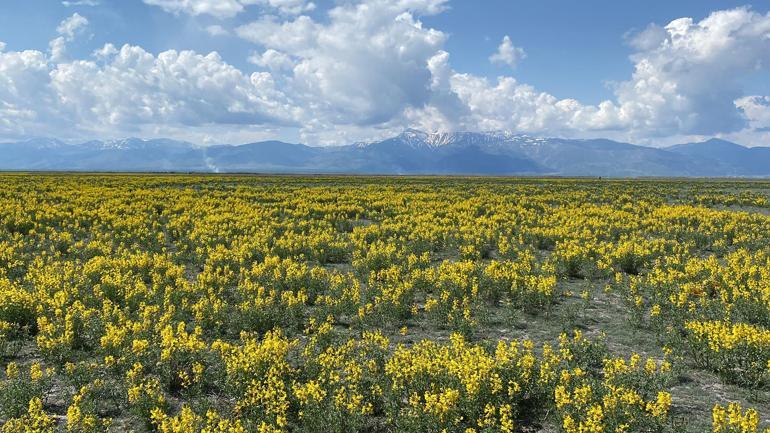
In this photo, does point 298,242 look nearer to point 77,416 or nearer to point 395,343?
point 395,343

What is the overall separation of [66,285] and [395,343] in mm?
8797

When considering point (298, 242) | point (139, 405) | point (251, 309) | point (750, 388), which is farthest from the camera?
point (298, 242)

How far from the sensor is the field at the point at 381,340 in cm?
650

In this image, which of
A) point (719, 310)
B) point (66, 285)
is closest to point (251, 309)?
point (66, 285)

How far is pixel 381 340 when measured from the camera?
8.63 metres

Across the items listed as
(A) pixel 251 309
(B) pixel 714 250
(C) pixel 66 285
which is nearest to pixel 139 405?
(A) pixel 251 309

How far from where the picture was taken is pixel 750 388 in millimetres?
7488

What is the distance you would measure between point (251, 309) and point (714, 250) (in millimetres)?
19801

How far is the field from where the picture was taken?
21.3ft

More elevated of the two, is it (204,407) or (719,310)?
(719,310)

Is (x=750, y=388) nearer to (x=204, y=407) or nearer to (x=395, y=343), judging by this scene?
(x=395, y=343)

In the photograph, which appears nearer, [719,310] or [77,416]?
[77,416]

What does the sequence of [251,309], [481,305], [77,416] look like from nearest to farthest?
[77,416], [251,309], [481,305]

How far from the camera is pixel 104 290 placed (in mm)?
11758
